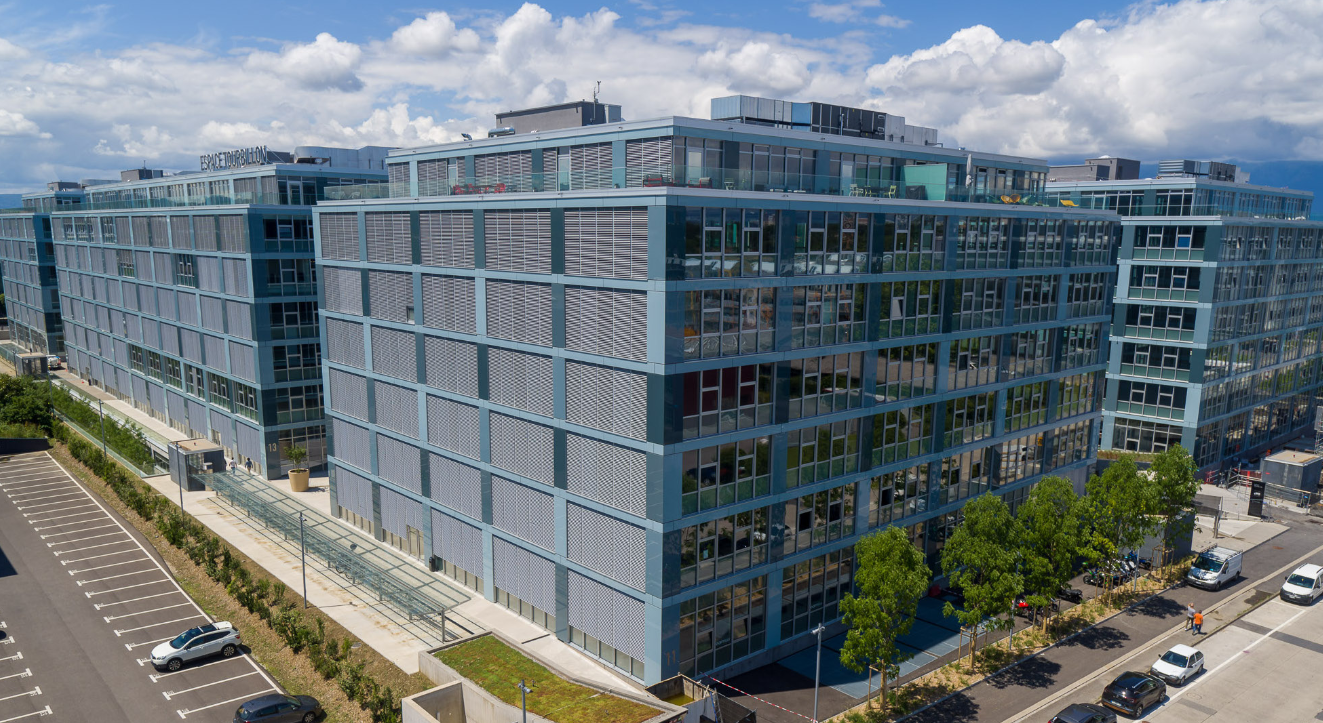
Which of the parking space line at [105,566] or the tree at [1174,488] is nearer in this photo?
the tree at [1174,488]

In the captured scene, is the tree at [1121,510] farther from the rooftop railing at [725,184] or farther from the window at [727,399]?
the window at [727,399]

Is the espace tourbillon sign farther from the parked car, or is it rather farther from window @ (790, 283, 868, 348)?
window @ (790, 283, 868, 348)

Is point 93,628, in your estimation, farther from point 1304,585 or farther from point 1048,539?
point 1304,585

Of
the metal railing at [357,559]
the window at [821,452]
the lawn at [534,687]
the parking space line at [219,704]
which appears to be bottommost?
the parking space line at [219,704]

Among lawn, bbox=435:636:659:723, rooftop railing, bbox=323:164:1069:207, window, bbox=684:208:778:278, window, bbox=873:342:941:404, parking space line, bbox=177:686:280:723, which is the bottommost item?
parking space line, bbox=177:686:280:723

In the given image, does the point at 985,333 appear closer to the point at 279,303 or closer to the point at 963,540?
the point at 963,540

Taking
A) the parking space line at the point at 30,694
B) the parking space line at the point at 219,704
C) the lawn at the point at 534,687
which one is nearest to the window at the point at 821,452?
the lawn at the point at 534,687

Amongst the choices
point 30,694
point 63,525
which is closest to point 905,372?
point 30,694

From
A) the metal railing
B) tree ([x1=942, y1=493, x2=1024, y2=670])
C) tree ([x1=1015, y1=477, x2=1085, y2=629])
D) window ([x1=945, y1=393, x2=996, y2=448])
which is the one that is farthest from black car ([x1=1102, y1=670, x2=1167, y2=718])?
the metal railing
